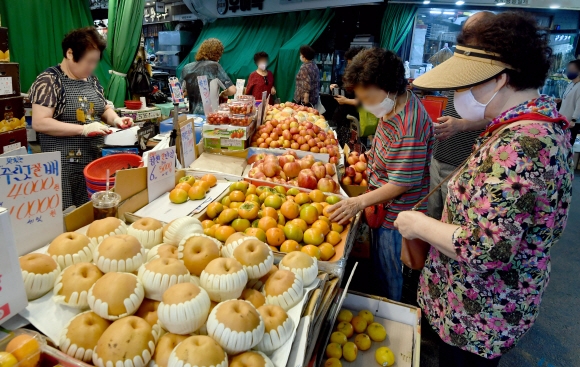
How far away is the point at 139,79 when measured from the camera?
16.5ft

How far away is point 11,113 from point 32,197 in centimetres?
316

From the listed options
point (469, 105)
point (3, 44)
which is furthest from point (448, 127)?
point (3, 44)

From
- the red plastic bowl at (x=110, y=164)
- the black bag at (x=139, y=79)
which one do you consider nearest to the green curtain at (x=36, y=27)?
the black bag at (x=139, y=79)

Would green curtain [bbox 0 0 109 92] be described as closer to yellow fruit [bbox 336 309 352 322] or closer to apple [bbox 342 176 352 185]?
apple [bbox 342 176 352 185]

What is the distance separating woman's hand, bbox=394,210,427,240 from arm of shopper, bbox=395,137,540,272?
0.12m

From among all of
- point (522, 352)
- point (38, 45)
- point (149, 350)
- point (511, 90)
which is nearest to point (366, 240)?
point (522, 352)

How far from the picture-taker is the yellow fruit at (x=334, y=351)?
1.67 m

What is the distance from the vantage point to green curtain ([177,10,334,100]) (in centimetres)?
941

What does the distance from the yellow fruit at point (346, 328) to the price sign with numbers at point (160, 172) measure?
1207mm

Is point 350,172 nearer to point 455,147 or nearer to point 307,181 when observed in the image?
point 307,181

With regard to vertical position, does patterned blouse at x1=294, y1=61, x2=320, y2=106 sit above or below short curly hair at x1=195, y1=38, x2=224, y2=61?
below

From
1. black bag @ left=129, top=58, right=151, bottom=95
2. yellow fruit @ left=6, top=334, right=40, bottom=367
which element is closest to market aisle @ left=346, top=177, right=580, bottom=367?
yellow fruit @ left=6, top=334, right=40, bottom=367

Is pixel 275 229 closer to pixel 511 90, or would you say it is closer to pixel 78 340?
pixel 78 340

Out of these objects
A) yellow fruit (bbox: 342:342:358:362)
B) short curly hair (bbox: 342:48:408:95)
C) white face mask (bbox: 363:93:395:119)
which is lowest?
yellow fruit (bbox: 342:342:358:362)
